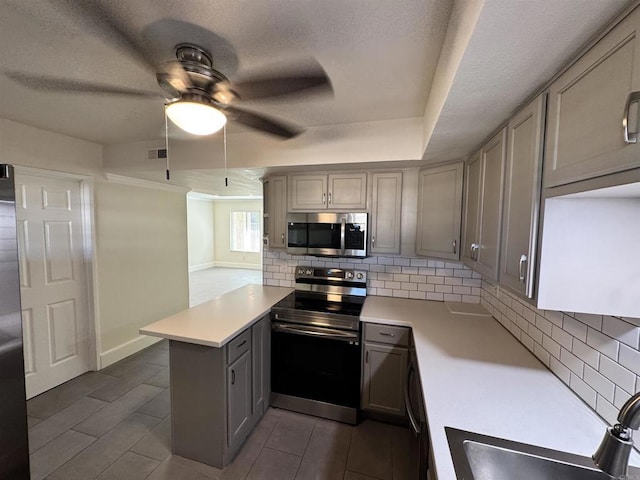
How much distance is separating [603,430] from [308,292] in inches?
88.1

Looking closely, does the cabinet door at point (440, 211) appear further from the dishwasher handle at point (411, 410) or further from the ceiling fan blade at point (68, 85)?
the ceiling fan blade at point (68, 85)

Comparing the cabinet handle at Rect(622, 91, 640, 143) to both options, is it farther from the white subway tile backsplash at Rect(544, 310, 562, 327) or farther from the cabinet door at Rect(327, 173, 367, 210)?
the cabinet door at Rect(327, 173, 367, 210)

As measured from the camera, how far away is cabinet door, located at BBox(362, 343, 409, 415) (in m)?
2.19

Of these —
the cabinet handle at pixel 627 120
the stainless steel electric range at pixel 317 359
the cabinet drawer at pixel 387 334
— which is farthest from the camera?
the stainless steel electric range at pixel 317 359

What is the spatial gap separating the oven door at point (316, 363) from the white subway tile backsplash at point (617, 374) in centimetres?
141

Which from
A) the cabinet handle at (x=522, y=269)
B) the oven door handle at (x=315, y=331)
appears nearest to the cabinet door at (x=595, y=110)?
the cabinet handle at (x=522, y=269)

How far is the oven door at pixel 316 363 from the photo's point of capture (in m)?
2.26

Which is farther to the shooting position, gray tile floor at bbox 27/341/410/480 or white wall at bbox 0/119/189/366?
white wall at bbox 0/119/189/366

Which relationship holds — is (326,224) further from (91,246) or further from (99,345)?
(99,345)

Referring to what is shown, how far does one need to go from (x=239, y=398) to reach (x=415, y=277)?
6.05 ft

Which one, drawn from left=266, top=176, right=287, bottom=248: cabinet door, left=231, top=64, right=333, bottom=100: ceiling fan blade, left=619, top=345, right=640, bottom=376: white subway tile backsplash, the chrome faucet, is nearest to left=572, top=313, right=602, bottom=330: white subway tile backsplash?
left=619, top=345, right=640, bottom=376: white subway tile backsplash

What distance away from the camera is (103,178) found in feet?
9.89

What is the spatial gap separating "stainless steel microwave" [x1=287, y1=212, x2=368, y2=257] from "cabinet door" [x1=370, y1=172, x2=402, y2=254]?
128 mm

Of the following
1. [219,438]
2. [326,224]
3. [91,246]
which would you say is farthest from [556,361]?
[91,246]
